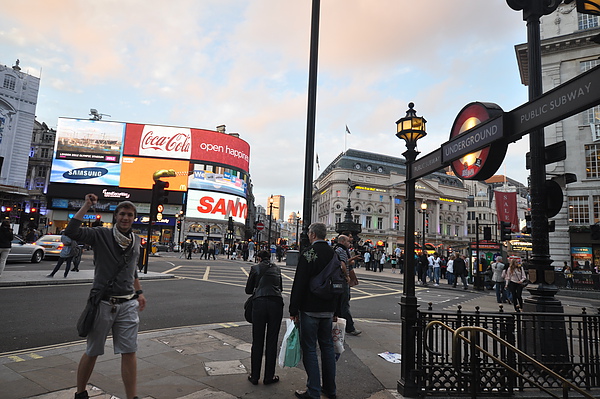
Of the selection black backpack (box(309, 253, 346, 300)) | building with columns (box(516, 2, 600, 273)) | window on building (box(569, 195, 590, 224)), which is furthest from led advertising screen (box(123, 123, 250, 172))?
black backpack (box(309, 253, 346, 300))

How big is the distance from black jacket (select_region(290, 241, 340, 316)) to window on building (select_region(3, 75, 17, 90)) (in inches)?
2631

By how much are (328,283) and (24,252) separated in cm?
1836

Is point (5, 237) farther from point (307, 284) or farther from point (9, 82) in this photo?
point (9, 82)

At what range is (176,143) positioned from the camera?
6462 cm

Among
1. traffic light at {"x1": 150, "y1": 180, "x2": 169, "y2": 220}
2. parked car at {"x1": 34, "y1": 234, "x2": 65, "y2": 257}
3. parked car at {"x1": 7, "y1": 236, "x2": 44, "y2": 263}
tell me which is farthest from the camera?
parked car at {"x1": 34, "y1": 234, "x2": 65, "y2": 257}

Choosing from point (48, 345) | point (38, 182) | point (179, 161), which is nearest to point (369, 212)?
point (179, 161)

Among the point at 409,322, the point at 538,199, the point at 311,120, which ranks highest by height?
the point at 311,120

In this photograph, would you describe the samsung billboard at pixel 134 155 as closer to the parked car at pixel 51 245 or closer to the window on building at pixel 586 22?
the parked car at pixel 51 245

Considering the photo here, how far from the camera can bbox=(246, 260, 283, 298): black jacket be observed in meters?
4.44

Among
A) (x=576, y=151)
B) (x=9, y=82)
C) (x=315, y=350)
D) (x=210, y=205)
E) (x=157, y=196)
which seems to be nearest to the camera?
(x=315, y=350)

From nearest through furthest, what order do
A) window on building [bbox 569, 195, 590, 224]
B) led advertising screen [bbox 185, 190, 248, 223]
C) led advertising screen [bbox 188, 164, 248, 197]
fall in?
window on building [bbox 569, 195, 590, 224] < led advertising screen [bbox 185, 190, 248, 223] < led advertising screen [bbox 188, 164, 248, 197]

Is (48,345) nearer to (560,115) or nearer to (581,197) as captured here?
(560,115)

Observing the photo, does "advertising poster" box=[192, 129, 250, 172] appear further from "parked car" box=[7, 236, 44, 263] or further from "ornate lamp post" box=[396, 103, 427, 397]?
"ornate lamp post" box=[396, 103, 427, 397]

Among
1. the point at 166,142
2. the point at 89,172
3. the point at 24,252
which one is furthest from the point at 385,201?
the point at 24,252
